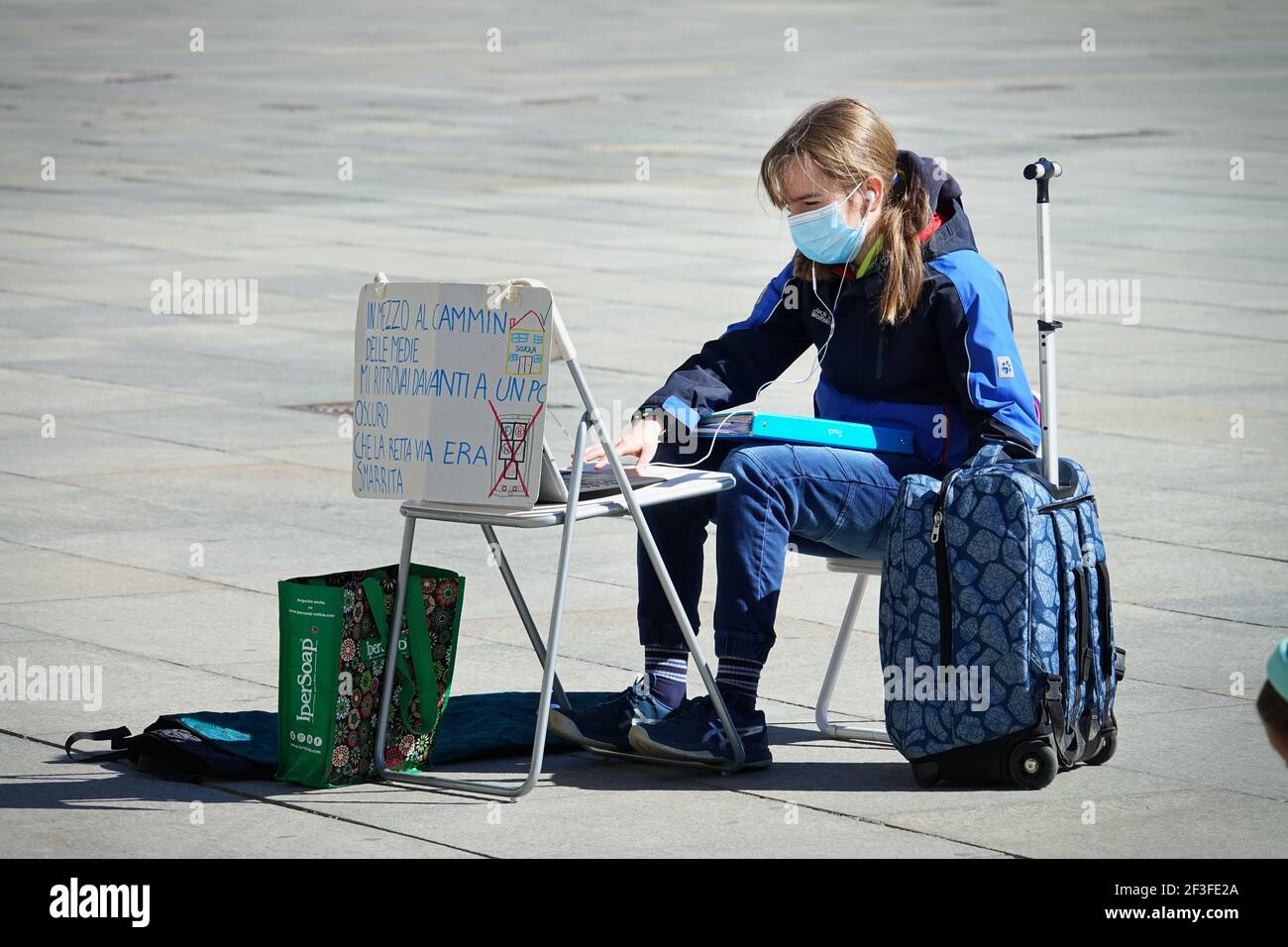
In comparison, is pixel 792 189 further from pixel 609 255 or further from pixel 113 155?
pixel 113 155

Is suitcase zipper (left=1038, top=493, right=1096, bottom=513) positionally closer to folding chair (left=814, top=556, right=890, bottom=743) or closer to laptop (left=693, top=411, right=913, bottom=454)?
laptop (left=693, top=411, right=913, bottom=454)

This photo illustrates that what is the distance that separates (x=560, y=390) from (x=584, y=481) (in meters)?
5.59

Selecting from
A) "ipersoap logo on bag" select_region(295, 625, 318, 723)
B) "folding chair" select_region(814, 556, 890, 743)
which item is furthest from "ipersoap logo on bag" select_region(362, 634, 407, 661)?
"folding chair" select_region(814, 556, 890, 743)

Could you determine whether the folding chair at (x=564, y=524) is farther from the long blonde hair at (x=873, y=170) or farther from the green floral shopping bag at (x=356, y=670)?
the long blonde hair at (x=873, y=170)

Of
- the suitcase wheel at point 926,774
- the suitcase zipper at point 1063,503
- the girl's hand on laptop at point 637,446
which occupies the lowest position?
Result: the suitcase wheel at point 926,774

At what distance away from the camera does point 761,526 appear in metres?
5.29

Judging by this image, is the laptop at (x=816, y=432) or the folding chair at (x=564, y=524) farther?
the laptop at (x=816, y=432)

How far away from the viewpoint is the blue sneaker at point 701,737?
17.4ft

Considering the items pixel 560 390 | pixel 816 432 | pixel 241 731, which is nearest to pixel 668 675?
pixel 816 432

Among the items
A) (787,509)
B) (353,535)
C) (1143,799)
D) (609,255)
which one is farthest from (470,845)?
(609,255)

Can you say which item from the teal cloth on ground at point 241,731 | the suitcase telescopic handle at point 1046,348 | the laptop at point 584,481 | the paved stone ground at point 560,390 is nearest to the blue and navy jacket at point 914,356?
the suitcase telescopic handle at point 1046,348

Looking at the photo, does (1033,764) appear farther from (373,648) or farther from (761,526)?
(373,648)

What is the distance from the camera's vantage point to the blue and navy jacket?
5387 millimetres

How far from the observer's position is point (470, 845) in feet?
15.6
